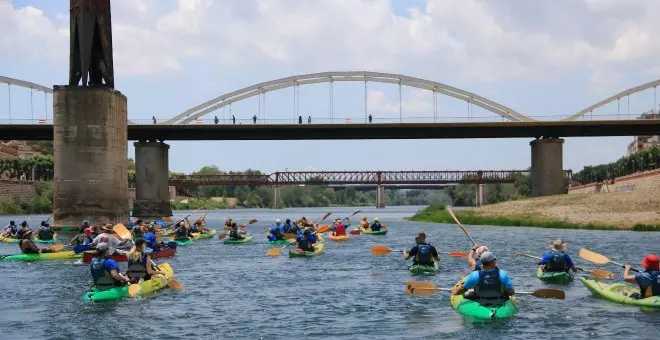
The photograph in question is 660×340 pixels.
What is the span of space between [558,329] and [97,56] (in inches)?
1871

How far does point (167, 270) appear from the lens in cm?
2738

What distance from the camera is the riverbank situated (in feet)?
209

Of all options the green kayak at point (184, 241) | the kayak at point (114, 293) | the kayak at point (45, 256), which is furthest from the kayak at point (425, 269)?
the green kayak at point (184, 241)

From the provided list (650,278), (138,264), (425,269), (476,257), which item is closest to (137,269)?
(138,264)

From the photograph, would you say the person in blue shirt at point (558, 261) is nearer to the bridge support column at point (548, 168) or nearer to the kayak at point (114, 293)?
the kayak at point (114, 293)

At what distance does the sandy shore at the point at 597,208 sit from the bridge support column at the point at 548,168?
5044mm

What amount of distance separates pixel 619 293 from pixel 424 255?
852 cm

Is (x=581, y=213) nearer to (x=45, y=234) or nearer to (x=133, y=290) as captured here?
(x=45, y=234)

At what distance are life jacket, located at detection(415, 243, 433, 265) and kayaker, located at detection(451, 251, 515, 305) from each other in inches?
380

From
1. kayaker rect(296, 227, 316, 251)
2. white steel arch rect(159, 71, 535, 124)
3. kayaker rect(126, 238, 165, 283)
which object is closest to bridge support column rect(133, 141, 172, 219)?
white steel arch rect(159, 71, 535, 124)

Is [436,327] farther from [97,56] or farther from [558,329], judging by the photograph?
[97,56]

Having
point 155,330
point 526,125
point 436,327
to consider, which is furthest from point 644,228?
point 155,330

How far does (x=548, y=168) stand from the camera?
91750 millimetres

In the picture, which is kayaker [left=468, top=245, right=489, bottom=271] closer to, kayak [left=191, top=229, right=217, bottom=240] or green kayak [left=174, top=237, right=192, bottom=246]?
green kayak [left=174, top=237, right=192, bottom=246]
